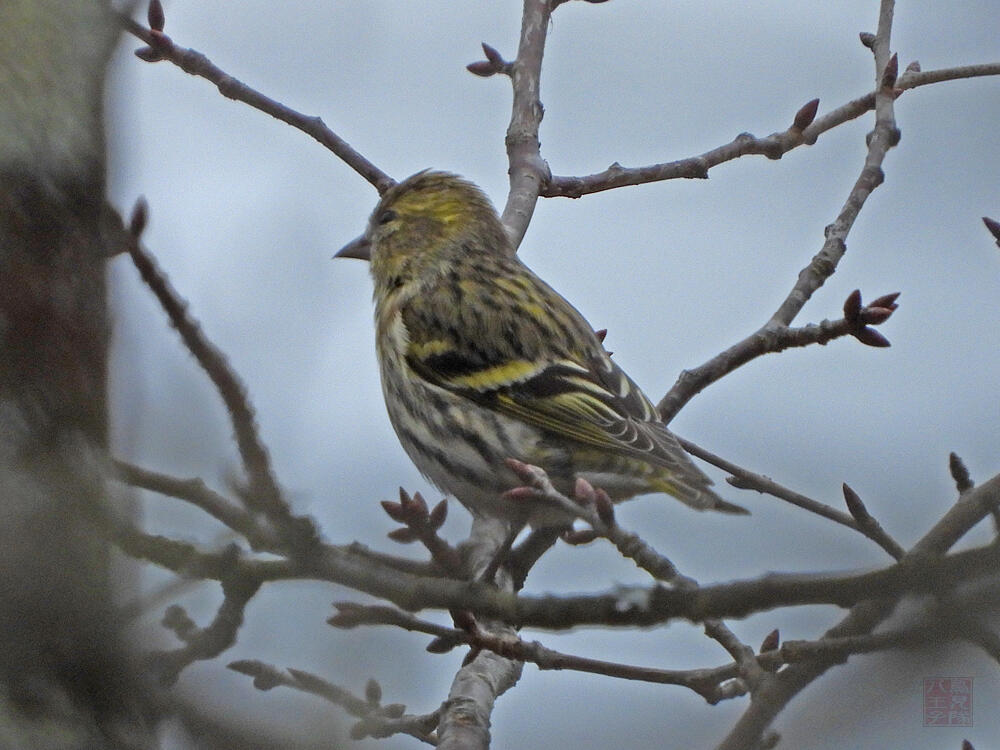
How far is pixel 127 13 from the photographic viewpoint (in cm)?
181

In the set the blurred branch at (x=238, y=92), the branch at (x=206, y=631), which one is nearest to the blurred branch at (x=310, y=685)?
the branch at (x=206, y=631)

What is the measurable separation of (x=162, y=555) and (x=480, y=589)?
1.53ft

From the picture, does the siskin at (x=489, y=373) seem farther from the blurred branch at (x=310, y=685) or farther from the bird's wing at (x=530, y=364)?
the blurred branch at (x=310, y=685)

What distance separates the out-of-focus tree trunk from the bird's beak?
4.10 m

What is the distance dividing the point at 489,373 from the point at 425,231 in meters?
1.11

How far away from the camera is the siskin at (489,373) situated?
166 inches

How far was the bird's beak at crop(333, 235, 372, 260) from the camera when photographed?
5613 millimetres

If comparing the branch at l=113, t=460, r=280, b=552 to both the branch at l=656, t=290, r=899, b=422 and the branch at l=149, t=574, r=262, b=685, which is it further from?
the branch at l=656, t=290, r=899, b=422

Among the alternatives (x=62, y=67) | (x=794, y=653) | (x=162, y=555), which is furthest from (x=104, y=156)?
(x=794, y=653)

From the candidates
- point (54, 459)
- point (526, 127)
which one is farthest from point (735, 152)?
point (54, 459)

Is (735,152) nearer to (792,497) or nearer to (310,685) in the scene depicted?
(792,497)

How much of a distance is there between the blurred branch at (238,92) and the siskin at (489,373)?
1.01ft

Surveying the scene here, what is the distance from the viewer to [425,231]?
18.1 feet

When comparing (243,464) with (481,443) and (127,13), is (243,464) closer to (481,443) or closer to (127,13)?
(127,13)
